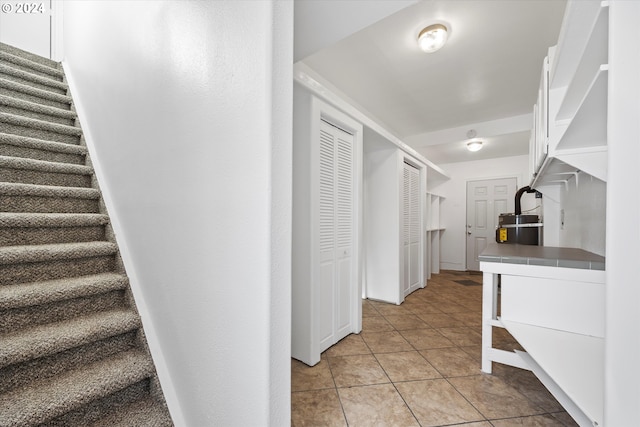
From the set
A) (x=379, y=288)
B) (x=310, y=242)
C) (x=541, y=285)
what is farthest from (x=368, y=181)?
(x=541, y=285)

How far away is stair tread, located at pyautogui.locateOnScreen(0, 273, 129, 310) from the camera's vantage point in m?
1.09

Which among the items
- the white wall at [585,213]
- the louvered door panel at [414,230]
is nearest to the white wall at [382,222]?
the louvered door panel at [414,230]

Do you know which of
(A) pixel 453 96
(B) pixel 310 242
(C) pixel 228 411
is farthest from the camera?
(A) pixel 453 96

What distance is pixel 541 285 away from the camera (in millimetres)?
1561

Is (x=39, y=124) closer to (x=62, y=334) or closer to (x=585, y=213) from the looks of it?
(x=62, y=334)

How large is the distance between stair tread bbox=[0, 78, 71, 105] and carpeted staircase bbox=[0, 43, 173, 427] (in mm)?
205

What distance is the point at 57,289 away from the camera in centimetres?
118

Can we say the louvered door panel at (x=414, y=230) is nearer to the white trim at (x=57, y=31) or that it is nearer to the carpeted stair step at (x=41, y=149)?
the carpeted stair step at (x=41, y=149)

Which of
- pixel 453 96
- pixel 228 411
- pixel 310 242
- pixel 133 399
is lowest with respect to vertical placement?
pixel 133 399

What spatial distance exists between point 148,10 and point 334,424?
89.7 inches

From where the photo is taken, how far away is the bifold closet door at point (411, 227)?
12.0ft

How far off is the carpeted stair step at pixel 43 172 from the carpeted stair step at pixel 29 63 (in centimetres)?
147

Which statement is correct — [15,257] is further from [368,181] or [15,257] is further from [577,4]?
[368,181]

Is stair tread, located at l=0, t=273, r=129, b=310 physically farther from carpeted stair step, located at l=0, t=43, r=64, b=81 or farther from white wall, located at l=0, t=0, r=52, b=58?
white wall, located at l=0, t=0, r=52, b=58
